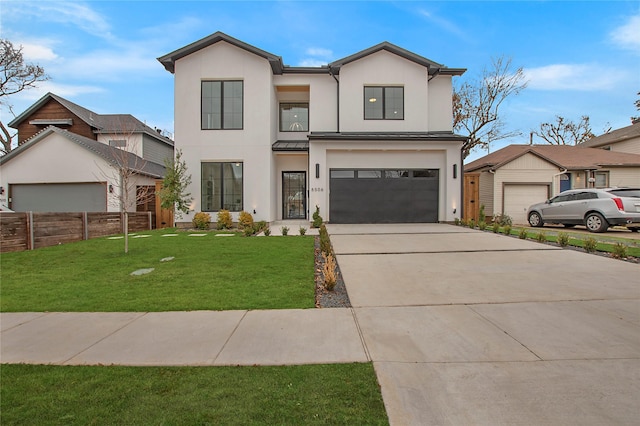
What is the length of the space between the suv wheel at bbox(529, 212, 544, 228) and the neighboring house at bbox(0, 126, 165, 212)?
19633mm

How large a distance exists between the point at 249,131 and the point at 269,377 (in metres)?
13.3

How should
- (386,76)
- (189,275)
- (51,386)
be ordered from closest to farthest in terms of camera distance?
(51,386) → (189,275) → (386,76)

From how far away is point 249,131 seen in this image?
14484mm

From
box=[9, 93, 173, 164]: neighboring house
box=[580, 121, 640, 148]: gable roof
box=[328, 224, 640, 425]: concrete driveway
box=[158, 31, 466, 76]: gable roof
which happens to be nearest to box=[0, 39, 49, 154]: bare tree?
box=[9, 93, 173, 164]: neighboring house

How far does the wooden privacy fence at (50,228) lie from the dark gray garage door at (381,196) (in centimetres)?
945

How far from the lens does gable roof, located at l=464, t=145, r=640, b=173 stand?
17547 millimetres

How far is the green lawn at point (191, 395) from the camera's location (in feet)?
6.91

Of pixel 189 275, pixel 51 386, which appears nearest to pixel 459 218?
pixel 189 275

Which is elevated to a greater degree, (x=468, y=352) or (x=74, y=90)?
(x=74, y=90)

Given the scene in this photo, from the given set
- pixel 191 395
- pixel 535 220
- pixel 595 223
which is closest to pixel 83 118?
pixel 191 395

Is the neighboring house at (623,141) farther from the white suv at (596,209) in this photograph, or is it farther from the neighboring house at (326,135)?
the neighboring house at (326,135)

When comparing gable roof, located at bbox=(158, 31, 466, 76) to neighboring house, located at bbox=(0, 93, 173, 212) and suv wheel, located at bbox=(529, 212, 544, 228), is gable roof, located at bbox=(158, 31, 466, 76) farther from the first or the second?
suv wheel, located at bbox=(529, 212, 544, 228)

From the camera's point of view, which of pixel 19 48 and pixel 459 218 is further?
pixel 19 48

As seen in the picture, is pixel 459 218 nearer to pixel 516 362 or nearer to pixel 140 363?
pixel 516 362
